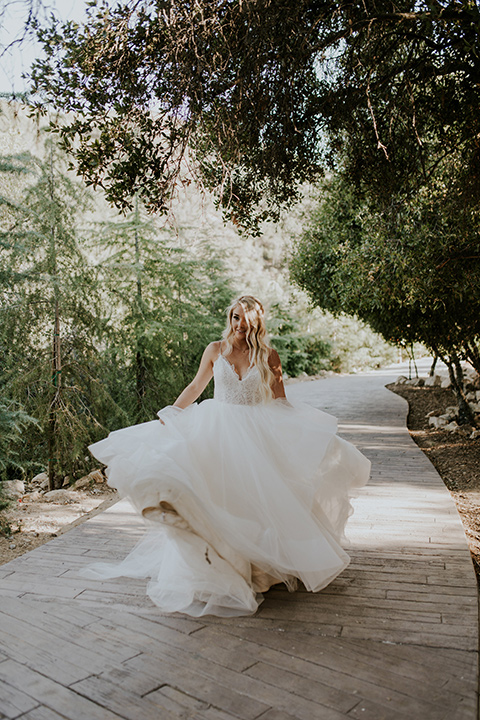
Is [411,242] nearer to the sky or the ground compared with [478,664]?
nearer to the sky

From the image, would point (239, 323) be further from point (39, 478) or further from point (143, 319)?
point (39, 478)

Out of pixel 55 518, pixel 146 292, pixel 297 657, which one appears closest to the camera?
pixel 297 657

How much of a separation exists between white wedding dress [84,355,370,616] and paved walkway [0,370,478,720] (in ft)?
0.60

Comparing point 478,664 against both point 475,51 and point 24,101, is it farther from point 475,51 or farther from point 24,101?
point 24,101

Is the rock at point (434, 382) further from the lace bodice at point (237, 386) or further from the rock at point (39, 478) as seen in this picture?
the lace bodice at point (237, 386)

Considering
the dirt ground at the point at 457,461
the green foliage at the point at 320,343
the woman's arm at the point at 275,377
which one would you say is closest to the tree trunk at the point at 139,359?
the dirt ground at the point at 457,461

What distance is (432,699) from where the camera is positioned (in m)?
2.51

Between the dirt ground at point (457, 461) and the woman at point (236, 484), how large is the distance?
151cm

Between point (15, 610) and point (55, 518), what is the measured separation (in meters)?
2.91

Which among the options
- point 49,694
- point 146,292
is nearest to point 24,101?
point 49,694

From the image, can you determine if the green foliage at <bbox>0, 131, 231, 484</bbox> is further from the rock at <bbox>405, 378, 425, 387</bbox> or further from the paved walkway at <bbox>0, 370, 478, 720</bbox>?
the rock at <bbox>405, 378, 425, 387</bbox>

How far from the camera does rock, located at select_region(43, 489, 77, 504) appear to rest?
7.21m

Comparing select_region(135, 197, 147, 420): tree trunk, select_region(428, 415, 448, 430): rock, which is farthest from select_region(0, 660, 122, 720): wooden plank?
select_region(428, 415, 448, 430): rock

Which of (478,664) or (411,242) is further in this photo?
(411,242)
